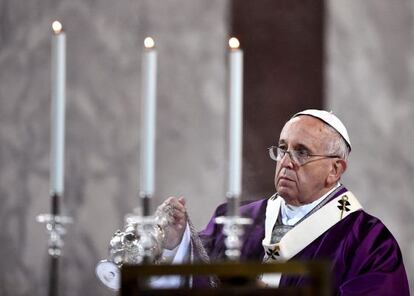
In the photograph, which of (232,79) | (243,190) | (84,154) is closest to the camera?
(232,79)

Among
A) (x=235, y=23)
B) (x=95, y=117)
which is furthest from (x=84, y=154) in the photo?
(x=235, y=23)

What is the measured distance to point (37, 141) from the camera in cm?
635

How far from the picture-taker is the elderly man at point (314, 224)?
4.27 m

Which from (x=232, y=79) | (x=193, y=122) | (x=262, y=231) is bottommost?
(x=262, y=231)

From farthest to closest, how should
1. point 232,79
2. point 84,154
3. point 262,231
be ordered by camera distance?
point 84,154
point 262,231
point 232,79

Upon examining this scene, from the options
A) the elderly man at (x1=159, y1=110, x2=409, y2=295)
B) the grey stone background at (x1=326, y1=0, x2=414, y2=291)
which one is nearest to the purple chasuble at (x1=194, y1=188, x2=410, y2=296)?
the elderly man at (x1=159, y1=110, x2=409, y2=295)

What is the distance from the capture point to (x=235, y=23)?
6090 millimetres

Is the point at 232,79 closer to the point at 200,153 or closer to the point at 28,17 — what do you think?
the point at 200,153

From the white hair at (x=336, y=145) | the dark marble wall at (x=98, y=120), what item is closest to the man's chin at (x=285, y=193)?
the white hair at (x=336, y=145)

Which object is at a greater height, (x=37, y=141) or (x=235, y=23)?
(x=235, y=23)

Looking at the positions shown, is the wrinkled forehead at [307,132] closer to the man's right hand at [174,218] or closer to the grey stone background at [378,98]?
the man's right hand at [174,218]

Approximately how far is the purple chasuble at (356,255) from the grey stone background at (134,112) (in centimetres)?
139

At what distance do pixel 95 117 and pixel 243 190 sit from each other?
1048 mm

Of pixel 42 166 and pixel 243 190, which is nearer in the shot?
pixel 243 190
